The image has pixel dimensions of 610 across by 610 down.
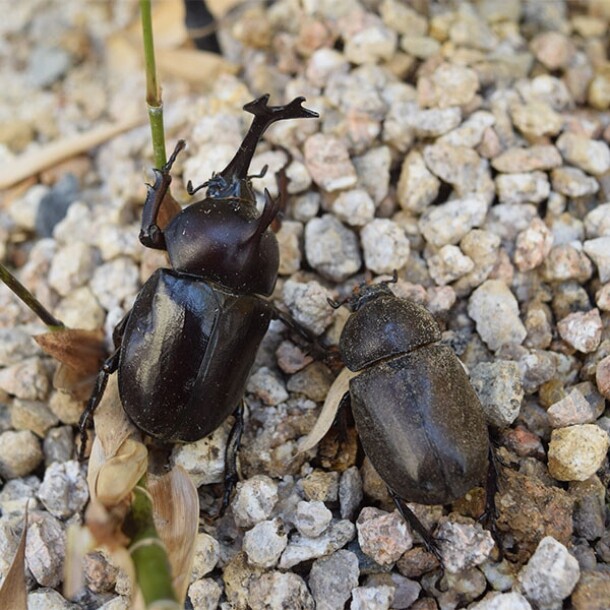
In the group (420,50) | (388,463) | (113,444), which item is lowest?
(388,463)

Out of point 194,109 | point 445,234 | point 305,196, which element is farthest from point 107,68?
point 445,234

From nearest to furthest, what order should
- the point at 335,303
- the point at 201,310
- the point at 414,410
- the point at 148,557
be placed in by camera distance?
the point at 148,557 < the point at 414,410 < the point at 201,310 < the point at 335,303

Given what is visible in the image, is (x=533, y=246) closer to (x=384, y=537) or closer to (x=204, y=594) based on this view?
(x=384, y=537)

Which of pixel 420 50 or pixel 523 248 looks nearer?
pixel 523 248

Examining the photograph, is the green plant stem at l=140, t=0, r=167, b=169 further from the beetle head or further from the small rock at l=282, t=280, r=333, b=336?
the small rock at l=282, t=280, r=333, b=336

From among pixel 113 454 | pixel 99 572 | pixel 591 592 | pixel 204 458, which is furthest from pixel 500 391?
pixel 99 572

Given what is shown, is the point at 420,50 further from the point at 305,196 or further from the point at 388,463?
the point at 388,463

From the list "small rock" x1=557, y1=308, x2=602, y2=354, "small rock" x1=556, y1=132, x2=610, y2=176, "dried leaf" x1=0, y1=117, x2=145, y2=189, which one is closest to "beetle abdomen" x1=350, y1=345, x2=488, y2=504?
"small rock" x1=557, y1=308, x2=602, y2=354
